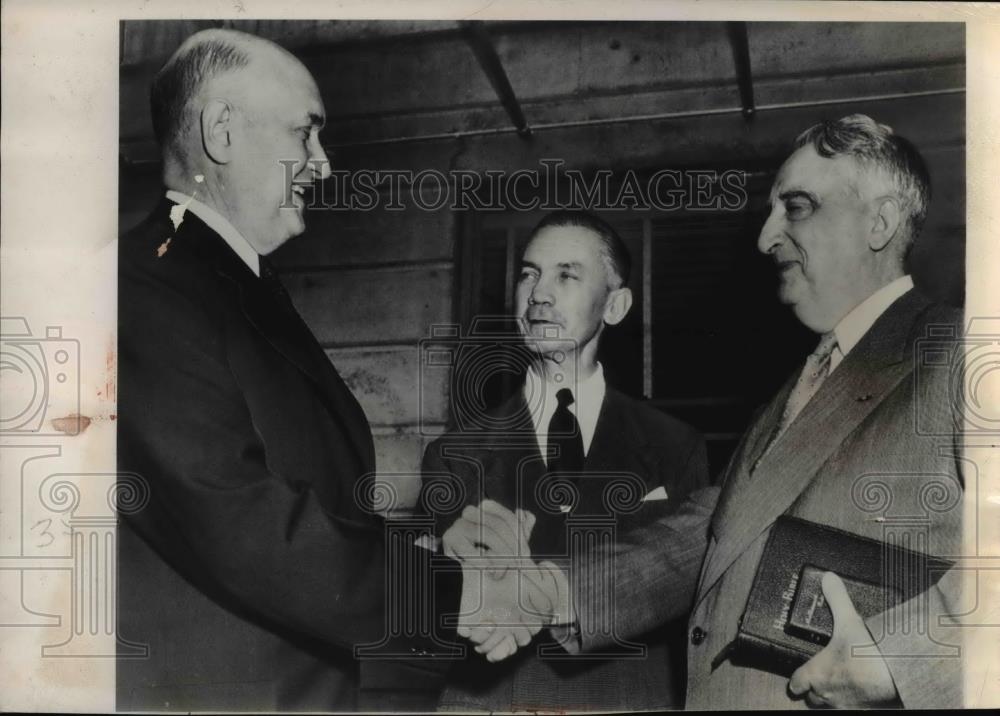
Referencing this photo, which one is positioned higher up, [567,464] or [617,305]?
[617,305]

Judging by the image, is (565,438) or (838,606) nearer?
(838,606)

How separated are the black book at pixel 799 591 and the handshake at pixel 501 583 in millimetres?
605

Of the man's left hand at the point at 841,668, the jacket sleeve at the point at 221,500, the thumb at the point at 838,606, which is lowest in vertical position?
the man's left hand at the point at 841,668

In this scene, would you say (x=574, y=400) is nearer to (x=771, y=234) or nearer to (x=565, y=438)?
(x=565, y=438)

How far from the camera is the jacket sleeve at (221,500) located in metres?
3.61

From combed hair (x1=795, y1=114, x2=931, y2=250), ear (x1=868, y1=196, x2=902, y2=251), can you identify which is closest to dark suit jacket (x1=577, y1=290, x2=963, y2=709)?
ear (x1=868, y1=196, x2=902, y2=251)

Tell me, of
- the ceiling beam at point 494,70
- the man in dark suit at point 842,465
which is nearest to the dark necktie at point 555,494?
the man in dark suit at point 842,465

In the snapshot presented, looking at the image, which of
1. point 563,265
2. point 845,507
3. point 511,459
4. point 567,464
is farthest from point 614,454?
point 845,507

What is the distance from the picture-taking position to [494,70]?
3844mm

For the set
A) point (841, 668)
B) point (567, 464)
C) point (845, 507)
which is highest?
Answer: point (567, 464)

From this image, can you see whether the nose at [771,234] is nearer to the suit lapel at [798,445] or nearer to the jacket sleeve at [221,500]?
the suit lapel at [798,445]

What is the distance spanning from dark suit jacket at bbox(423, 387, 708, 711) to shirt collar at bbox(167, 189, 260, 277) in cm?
87

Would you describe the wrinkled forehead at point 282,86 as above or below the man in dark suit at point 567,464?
above

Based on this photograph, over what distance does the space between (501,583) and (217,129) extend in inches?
68.8
